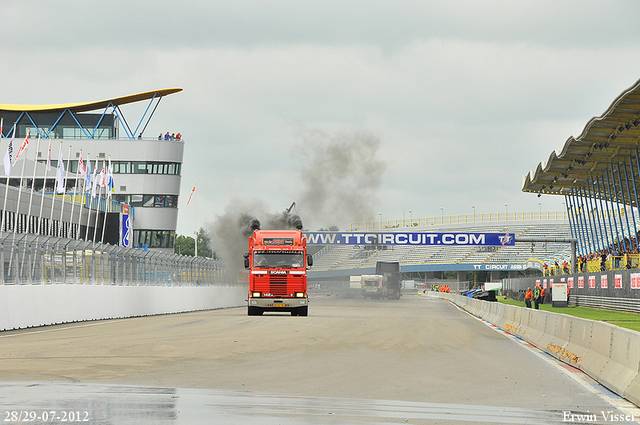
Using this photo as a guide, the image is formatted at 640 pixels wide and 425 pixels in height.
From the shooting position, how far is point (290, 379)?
11938 millimetres

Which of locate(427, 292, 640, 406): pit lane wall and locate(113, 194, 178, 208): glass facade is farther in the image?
locate(113, 194, 178, 208): glass facade

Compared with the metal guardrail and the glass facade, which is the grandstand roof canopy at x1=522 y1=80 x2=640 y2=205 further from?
the glass facade

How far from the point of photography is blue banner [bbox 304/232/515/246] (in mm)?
77938

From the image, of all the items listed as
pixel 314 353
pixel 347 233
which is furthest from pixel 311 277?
pixel 314 353

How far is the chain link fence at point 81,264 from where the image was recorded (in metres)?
24.1

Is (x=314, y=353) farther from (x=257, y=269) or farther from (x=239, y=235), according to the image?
(x=239, y=235)

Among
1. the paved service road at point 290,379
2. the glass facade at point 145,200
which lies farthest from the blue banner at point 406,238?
Result: the paved service road at point 290,379

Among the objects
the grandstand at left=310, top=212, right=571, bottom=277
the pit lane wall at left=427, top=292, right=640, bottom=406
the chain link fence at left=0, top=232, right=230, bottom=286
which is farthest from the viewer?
the grandstand at left=310, top=212, right=571, bottom=277

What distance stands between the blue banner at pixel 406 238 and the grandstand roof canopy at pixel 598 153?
40.9ft

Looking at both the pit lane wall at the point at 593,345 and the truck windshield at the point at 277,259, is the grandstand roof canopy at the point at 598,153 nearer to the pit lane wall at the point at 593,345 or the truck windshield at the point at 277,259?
the truck windshield at the point at 277,259

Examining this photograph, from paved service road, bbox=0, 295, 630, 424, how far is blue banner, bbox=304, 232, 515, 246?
58.1 meters

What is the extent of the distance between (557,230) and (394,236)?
4150cm

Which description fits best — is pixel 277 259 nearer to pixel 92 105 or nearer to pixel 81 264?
pixel 81 264

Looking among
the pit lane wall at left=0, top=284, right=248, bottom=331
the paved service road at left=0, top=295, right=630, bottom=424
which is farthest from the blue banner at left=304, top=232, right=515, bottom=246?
the paved service road at left=0, top=295, right=630, bottom=424
